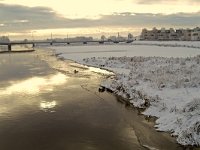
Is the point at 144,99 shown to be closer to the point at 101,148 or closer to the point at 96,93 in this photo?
the point at 96,93

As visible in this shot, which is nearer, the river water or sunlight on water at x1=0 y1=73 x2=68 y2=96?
the river water

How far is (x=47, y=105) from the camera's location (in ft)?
97.2

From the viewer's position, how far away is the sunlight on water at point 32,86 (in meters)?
37.2

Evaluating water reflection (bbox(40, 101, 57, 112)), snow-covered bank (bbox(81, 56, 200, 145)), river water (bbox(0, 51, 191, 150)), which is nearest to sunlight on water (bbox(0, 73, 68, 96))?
river water (bbox(0, 51, 191, 150))

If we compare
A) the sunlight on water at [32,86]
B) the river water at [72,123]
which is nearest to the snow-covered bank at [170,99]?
the river water at [72,123]

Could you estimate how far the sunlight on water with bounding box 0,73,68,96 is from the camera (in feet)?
122

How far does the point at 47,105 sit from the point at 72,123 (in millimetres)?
6511

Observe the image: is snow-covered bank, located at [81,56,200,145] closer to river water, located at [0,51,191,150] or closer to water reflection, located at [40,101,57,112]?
river water, located at [0,51,191,150]

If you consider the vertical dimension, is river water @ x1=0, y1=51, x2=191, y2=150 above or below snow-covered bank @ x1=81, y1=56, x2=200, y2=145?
below

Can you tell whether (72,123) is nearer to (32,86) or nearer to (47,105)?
(47,105)

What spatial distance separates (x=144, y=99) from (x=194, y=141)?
10.4m

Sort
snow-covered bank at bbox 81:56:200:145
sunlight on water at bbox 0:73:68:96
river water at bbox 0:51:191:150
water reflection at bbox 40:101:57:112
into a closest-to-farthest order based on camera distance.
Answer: river water at bbox 0:51:191:150
snow-covered bank at bbox 81:56:200:145
water reflection at bbox 40:101:57:112
sunlight on water at bbox 0:73:68:96

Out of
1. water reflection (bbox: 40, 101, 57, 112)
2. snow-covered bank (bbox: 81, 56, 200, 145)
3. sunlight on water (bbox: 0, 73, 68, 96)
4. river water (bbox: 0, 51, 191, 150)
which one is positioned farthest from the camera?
sunlight on water (bbox: 0, 73, 68, 96)

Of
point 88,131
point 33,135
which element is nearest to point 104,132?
point 88,131
